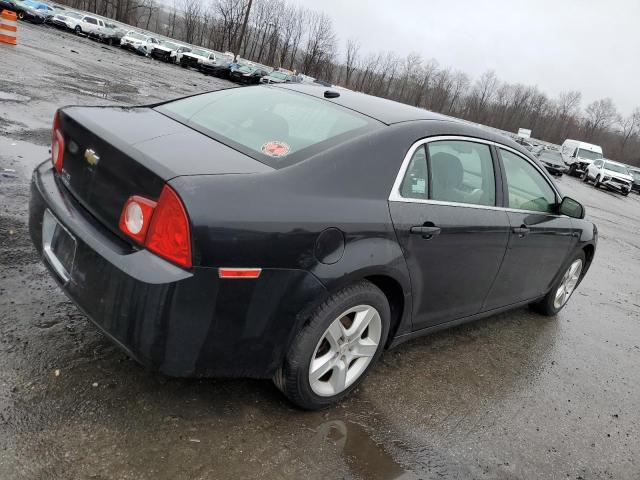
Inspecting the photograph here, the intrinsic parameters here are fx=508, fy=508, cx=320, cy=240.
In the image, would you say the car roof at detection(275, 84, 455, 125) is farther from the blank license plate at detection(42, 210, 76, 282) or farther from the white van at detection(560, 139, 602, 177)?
the white van at detection(560, 139, 602, 177)

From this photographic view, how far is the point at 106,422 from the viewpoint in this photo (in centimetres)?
238

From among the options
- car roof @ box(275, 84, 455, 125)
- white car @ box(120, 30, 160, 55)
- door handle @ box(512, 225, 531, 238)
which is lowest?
white car @ box(120, 30, 160, 55)

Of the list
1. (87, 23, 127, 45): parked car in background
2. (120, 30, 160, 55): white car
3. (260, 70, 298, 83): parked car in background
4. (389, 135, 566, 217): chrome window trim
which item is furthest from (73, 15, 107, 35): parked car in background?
(389, 135, 566, 217): chrome window trim

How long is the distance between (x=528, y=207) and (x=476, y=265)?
91 centimetres

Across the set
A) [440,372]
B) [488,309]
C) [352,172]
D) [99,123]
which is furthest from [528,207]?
[99,123]

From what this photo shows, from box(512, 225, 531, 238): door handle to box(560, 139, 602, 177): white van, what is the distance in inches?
1306

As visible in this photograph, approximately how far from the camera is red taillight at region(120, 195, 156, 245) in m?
2.17

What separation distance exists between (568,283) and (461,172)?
8.81 ft

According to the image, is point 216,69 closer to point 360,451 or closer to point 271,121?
point 271,121

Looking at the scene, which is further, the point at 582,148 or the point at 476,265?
the point at 582,148

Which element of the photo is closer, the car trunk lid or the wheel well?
the car trunk lid

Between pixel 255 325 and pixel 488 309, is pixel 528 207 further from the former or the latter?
pixel 255 325

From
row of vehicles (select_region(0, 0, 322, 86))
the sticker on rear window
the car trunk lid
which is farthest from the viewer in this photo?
row of vehicles (select_region(0, 0, 322, 86))

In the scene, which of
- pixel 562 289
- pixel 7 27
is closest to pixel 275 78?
pixel 7 27
